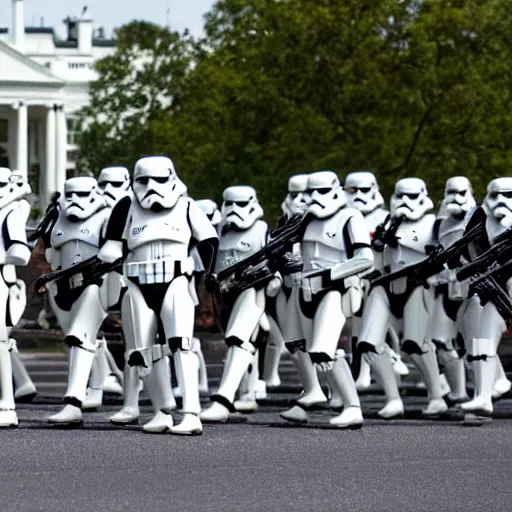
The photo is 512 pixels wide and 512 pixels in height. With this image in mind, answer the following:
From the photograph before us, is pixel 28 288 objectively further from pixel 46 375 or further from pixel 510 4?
pixel 510 4

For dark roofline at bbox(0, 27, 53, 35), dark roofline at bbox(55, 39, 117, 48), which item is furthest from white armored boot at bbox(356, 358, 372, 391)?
dark roofline at bbox(0, 27, 53, 35)

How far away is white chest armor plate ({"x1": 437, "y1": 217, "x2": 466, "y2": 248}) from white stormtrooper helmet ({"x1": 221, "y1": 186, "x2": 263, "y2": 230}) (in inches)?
58.8

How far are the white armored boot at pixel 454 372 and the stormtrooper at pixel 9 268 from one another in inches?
151

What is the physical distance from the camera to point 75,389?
52.5 ft

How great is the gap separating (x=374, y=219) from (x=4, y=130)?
85.4 m

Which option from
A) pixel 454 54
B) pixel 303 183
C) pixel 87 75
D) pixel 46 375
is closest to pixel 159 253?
pixel 303 183

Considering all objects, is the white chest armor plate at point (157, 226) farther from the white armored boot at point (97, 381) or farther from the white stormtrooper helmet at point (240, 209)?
the white armored boot at point (97, 381)

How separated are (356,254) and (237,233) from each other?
199cm

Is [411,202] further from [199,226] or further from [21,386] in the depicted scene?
[21,386]

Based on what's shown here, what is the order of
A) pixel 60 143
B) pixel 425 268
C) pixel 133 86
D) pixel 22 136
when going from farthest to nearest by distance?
pixel 60 143 → pixel 22 136 → pixel 133 86 → pixel 425 268

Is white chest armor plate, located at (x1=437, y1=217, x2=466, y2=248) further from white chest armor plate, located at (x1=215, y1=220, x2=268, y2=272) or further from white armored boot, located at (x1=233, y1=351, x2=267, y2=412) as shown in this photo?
white armored boot, located at (x1=233, y1=351, x2=267, y2=412)

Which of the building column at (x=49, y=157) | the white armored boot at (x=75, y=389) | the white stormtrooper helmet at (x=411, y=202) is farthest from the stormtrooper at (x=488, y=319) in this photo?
the building column at (x=49, y=157)

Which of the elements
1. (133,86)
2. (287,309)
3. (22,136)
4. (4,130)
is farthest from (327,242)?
(4,130)

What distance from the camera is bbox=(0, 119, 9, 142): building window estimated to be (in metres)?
103
